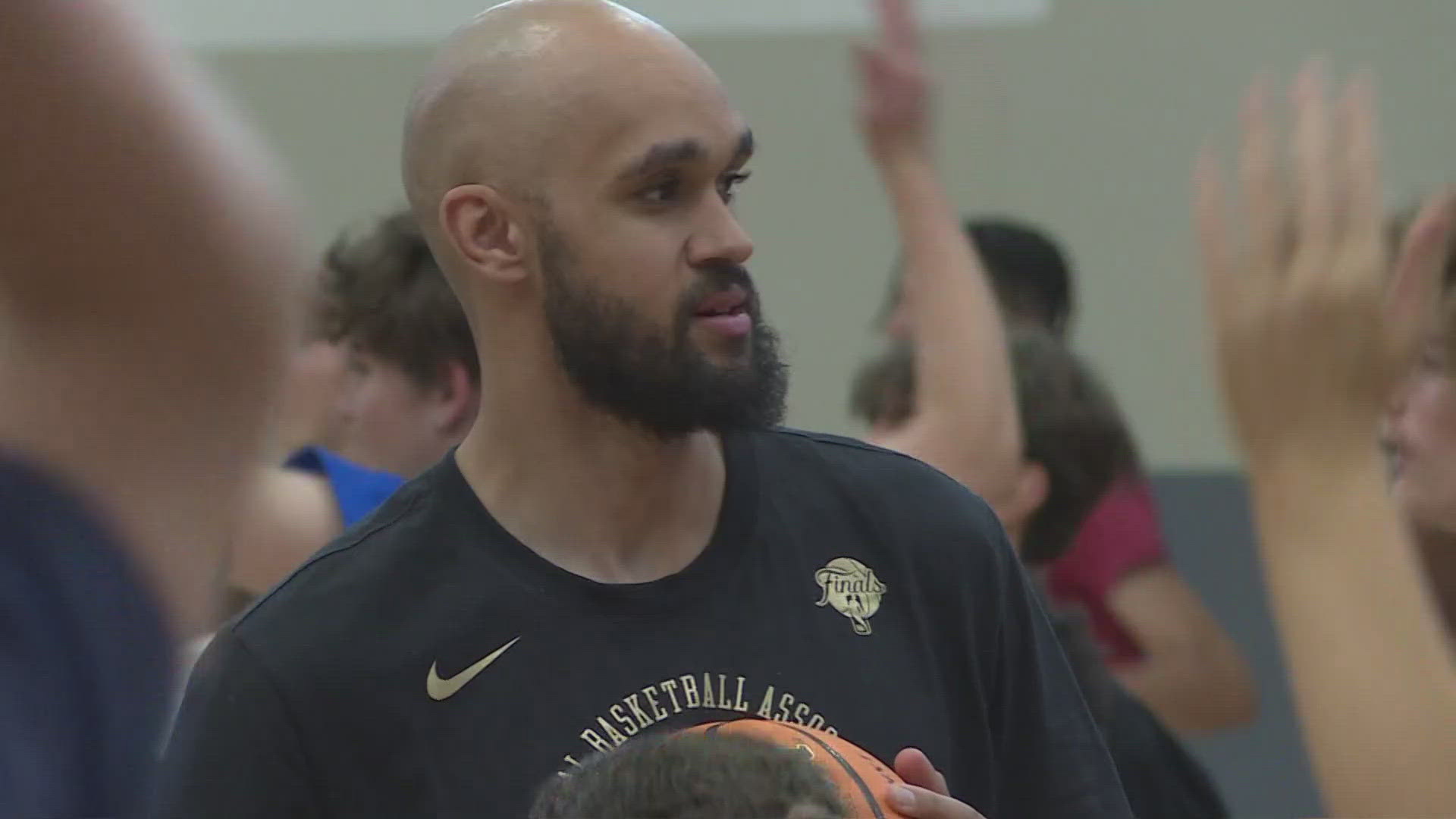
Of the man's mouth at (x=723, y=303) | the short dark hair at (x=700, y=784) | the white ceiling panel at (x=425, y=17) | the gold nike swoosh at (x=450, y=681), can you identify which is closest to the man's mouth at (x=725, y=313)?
the man's mouth at (x=723, y=303)

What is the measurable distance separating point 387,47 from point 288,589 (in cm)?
347

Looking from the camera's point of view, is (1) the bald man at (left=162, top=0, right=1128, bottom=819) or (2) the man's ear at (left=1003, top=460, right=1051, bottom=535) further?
(2) the man's ear at (left=1003, top=460, right=1051, bottom=535)

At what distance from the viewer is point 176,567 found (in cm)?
69

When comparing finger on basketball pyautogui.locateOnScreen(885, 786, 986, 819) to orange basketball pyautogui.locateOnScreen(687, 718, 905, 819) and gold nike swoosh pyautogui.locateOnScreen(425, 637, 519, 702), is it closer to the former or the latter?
orange basketball pyautogui.locateOnScreen(687, 718, 905, 819)

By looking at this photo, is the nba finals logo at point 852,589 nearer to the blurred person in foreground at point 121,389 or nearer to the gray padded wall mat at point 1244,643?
the blurred person in foreground at point 121,389

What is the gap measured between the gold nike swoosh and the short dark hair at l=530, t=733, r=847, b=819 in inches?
14.9

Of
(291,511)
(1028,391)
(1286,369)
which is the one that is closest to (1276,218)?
(1286,369)

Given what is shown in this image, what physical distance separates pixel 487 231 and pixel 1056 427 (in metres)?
1.29

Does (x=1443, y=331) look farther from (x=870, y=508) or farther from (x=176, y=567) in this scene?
(x=176, y=567)

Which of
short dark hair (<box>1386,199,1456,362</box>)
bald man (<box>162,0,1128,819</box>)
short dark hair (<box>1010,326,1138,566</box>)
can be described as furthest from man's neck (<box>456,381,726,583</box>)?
short dark hair (<box>1010,326,1138,566</box>)

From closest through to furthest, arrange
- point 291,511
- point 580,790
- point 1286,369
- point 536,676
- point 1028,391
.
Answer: point 1286,369 < point 580,790 < point 536,676 < point 291,511 < point 1028,391

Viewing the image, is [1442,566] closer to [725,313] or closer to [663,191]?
[725,313]

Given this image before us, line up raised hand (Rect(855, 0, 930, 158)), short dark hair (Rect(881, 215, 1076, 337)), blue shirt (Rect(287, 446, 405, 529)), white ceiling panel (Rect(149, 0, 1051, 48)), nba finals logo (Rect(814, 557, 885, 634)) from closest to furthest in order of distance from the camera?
nba finals logo (Rect(814, 557, 885, 634))
blue shirt (Rect(287, 446, 405, 529))
raised hand (Rect(855, 0, 930, 158))
short dark hair (Rect(881, 215, 1076, 337))
white ceiling panel (Rect(149, 0, 1051, 48))

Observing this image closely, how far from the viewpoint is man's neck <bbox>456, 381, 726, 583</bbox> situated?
5.83 ft
